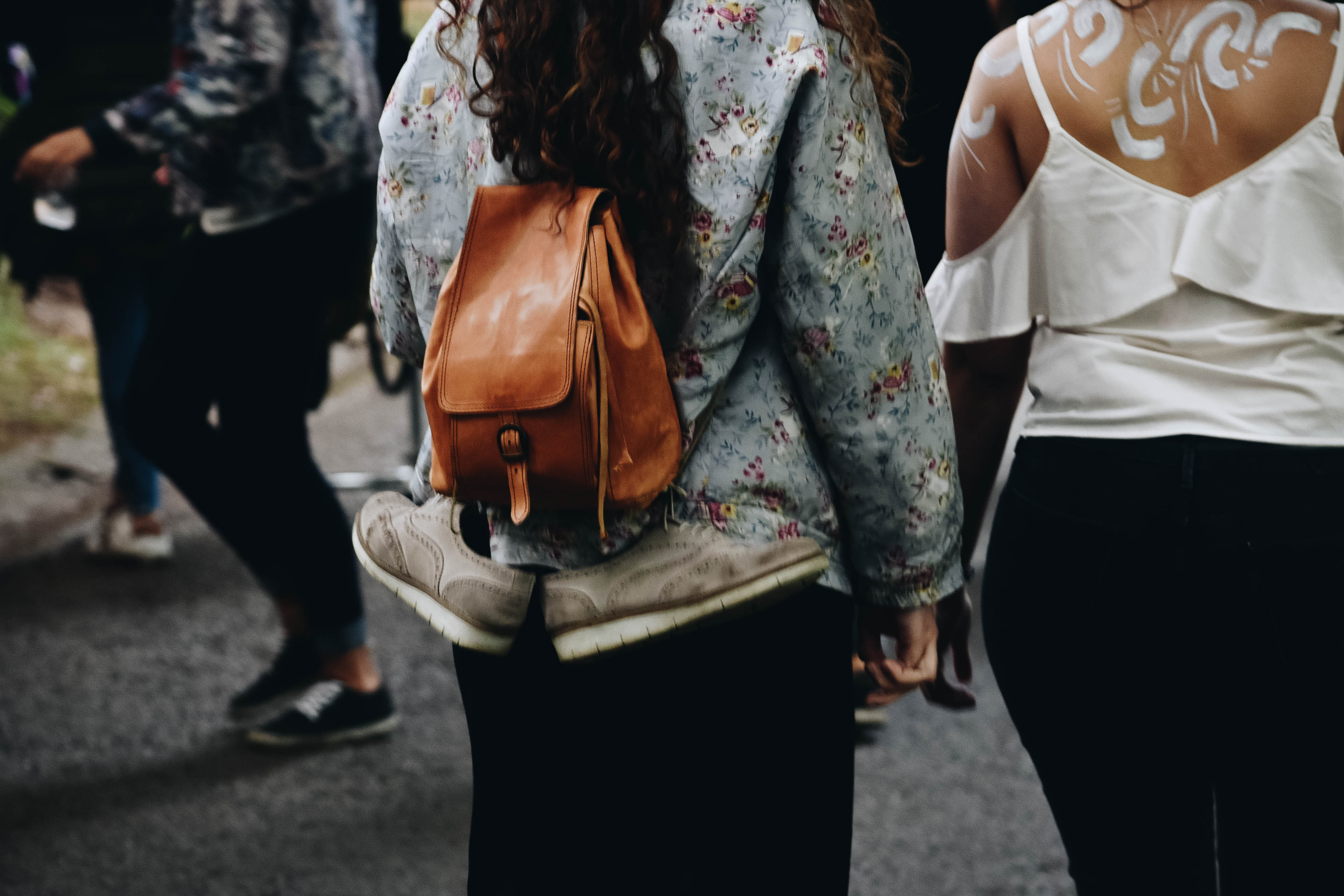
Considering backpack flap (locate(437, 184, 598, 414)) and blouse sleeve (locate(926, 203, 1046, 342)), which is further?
blouse sleeve (locate(926, 203, 1046, 342))

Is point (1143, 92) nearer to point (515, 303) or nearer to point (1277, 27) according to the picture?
point (1277, 27)

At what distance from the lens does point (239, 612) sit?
3.64 m

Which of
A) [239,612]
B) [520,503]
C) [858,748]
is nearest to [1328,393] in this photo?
[520,503]

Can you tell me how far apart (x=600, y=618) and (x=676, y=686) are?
0.44ft

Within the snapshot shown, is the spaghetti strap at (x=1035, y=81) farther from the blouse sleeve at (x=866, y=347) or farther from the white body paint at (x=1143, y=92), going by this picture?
the blouse sleeve at (x=866, y=347)

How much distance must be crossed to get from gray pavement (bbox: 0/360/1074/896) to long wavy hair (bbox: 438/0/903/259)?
1.71m

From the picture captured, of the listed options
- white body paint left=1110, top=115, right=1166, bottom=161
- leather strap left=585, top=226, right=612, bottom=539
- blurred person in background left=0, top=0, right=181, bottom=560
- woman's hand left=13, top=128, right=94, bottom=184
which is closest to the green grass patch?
blurred person in background left=0, top=0, right=181, bottom=560

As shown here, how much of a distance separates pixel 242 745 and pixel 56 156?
1418 millimetres

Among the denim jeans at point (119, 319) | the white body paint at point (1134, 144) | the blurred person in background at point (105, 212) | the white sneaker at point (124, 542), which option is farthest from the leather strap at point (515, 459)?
the white sneaker at point (124, 542)

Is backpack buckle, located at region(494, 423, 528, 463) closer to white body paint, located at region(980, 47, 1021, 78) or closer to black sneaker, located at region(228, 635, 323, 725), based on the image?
white body paint, located at region(980, 47, 1021, 78)

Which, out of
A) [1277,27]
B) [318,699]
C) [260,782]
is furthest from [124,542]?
[1277,27]

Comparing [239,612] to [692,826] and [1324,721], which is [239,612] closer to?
[692,826]

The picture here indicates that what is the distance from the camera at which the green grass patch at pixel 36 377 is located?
541cm

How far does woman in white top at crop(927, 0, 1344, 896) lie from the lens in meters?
1.32
